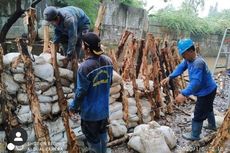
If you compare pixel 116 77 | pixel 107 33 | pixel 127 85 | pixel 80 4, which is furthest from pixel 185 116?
pixel 107 33

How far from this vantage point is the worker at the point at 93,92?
2.89 meters

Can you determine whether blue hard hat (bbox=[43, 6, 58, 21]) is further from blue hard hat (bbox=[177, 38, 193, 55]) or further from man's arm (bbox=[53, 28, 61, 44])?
blue hard hat (bbox=[177, 38, 193, 55])

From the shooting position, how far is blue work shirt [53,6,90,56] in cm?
404

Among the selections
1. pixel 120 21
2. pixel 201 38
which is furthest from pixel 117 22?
pixel 201 38

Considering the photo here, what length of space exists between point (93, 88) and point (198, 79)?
155cm

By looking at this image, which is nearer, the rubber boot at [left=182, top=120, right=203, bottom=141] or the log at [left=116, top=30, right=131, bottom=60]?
the rubber boot at [left=182, top=120, right=203, bottom=141]

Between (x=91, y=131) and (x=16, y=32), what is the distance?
18.1ft

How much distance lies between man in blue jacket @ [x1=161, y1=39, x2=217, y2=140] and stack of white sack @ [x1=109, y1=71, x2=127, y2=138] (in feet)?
2.93

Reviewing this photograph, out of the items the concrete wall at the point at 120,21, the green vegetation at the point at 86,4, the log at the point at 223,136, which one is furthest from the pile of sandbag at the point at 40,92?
the concrete wall at the point at 120,21

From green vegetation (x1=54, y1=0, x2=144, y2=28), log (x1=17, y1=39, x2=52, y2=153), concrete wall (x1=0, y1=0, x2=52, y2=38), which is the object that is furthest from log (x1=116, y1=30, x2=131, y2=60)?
concrete wall (x1=0, y1=0, x2=52, y2=38)

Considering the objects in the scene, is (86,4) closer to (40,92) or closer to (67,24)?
(67,24)

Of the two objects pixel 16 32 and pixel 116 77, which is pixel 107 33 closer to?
pixel 16 32

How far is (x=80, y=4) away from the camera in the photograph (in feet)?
27.2

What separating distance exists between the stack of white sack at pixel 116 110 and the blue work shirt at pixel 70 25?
817 millimetres
